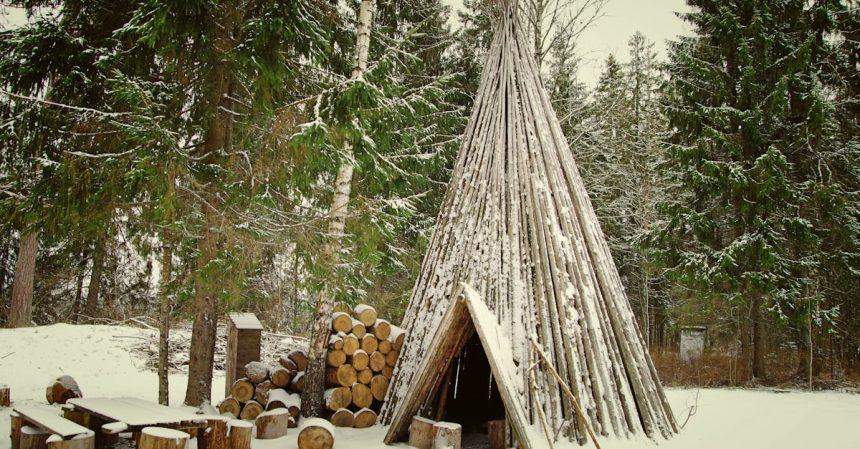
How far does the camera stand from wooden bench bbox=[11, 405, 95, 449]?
2.63m

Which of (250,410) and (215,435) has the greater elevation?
(215,435)

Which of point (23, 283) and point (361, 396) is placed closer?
point (361, 396)

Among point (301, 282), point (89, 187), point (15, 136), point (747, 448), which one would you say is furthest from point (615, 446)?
point (15, 136)

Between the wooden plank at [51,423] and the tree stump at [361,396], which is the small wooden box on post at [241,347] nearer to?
the tree stump at [361,396]

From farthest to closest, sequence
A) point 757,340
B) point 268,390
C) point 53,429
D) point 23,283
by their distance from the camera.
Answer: point 23,283 → point 757,340 → point 268,390 → point 53,429

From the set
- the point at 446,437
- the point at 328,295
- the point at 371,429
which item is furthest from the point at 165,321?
the point at 446,437

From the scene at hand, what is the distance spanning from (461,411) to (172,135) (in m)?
4.03

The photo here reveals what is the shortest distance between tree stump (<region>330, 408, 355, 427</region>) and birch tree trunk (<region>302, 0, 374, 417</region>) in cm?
21

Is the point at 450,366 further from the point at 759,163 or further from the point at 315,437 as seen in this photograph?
the point at 759,163

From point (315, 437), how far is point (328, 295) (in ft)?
5.23

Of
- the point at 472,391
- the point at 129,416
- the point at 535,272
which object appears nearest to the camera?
the point at 129,416

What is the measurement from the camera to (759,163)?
8.55m

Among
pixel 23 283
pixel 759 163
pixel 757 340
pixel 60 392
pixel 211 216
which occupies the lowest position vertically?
pixel 60 392

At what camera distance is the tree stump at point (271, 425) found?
387 centimetres
